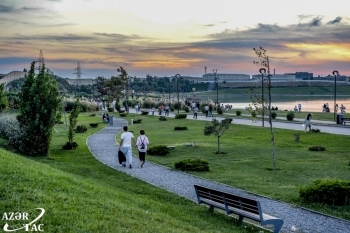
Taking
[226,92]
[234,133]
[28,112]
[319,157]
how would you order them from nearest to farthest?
[319,157]
[28,112]
[234,133]
[226,92]

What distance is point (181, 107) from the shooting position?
259 ft

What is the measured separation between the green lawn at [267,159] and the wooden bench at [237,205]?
248 cm

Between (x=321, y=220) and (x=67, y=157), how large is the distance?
1550 cm

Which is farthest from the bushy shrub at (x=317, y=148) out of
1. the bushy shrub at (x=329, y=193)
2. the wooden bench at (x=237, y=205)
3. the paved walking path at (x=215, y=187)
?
the wooden bench at (x=237, y=205)

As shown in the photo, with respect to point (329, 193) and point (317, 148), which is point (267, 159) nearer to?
point (317, 148)

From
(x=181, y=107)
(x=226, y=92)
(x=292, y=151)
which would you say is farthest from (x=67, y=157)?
(x=226, y=92)

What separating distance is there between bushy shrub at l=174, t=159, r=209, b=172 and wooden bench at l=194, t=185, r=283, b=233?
6.72 metres

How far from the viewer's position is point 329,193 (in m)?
13.1

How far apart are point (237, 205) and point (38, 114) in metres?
15.9

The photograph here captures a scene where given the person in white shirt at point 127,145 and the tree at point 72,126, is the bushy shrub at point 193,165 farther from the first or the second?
the tree at point 72,126

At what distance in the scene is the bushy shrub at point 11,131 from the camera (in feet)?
81.6

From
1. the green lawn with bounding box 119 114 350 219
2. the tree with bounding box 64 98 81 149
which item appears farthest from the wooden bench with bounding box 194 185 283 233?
the tree with bounding box 64 98 81 149

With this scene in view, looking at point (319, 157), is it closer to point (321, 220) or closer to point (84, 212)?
point (321, 220)

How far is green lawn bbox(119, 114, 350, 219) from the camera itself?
15.6 metres
